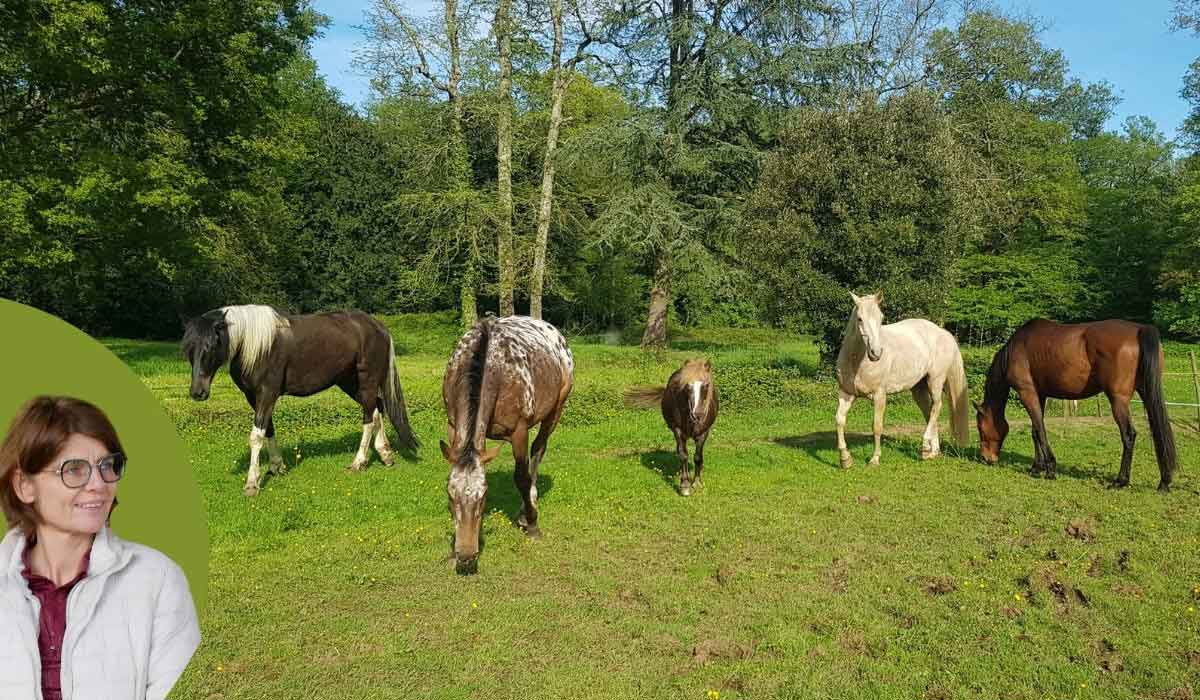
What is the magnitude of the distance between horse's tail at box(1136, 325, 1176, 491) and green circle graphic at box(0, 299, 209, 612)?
1096 cm

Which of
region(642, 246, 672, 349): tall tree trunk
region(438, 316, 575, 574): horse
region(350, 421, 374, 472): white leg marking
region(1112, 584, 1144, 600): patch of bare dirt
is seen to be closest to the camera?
region(1112, 584, 1144, 600): patch of bare dirt

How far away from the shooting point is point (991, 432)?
Answer: 11406 mm

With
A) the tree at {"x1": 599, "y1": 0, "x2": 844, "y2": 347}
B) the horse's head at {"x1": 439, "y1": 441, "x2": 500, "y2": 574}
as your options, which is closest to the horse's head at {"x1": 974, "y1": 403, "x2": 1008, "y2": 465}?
the horse's head at {"x1": 439, "y1": 441, "x2": 500, "y2": 574}

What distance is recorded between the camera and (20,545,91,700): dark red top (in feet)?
5.94

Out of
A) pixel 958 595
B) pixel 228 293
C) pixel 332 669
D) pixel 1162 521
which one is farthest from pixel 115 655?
pixel 228 293

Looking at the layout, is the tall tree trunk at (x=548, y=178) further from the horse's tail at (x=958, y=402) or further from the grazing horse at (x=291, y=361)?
the horse's tail at (x=958, y=402)

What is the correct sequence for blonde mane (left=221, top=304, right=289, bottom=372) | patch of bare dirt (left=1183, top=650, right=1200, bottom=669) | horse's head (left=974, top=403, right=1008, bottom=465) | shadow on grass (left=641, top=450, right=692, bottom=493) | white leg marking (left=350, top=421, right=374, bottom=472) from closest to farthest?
patch of bare dirt (left=1183, top=650, right=1200, bottom=669), blonde mane (left=221, top=304, right=289, bottom=372), shadow on grass (left=641, top=450, right=692, bottom=493), white leg marking (left=350, top=421, right=374, bottom=472), horse's head (left=974, top=403, right=1008, bottom=465)

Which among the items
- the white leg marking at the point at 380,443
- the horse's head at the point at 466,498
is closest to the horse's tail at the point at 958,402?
the white leg marking at the point at 380,443

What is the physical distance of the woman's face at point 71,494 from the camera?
174cm

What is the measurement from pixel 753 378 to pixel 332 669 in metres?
15.6

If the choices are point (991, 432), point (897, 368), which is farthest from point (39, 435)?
point (991, 432)

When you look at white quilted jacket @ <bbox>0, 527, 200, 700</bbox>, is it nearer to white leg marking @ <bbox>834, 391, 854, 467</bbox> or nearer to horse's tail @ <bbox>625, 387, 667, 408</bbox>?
horse's tail @ <bbox>625, 387, 667, 408</bbox>

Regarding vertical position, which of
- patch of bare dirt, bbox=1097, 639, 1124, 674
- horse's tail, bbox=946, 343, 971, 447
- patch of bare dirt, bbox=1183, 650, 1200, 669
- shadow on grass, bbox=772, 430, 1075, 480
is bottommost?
shadow on grass, bbox=772, 430, 1075, 480

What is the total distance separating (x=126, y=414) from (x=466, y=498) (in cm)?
441
